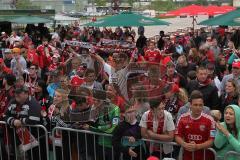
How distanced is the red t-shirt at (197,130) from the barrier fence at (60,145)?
38 centimetres

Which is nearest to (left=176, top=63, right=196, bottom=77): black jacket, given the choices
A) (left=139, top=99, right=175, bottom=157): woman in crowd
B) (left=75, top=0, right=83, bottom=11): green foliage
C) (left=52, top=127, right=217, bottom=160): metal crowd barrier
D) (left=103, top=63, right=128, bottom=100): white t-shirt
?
(left=103, top=63, right=128, bottom=100): white t-shirt

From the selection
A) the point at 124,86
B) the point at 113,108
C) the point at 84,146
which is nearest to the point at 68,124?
the point at 84,146

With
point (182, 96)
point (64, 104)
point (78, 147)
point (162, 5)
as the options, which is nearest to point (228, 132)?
point (182, 96)

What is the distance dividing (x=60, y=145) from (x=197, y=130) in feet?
7.40

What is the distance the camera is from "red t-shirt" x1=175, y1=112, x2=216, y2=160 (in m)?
5.40

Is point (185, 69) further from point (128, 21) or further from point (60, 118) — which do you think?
point (128, 21)

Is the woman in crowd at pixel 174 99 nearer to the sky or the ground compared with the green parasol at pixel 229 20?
nearer to the ground

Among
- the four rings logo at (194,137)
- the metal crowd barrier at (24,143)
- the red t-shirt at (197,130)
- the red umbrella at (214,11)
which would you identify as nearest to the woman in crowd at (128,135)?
the red t-shirt at (197,130)

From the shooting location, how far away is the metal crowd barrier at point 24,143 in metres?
6.60

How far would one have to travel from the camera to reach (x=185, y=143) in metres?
5.41

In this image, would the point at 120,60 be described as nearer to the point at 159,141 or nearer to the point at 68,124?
the point at 68,124

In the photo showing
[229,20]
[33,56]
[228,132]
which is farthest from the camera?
[33,56]

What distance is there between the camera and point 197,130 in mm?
5426

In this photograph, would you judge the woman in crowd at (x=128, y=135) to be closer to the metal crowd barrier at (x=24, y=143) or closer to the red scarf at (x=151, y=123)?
the red scarf at (x=151, y=123)
